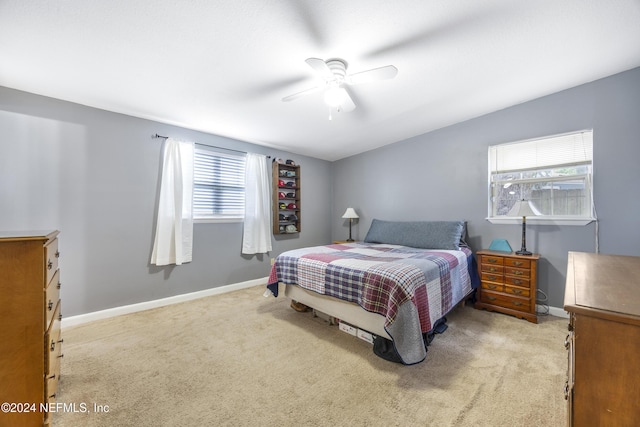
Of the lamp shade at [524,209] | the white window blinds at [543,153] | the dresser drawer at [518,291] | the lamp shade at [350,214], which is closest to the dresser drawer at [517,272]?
the dresser drawer at [518,291]

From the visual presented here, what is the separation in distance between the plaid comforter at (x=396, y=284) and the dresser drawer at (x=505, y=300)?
270 millimetres

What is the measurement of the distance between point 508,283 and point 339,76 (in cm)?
287

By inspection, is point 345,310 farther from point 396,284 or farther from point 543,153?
point 543,153

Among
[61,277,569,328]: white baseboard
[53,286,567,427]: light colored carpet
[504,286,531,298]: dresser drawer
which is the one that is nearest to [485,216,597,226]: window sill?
[504,286,531,298]: dresser drawer

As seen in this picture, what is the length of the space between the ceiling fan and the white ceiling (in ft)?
0.29

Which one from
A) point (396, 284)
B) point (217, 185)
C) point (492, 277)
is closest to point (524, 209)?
point (492, 277)

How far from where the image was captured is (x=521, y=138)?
299 centimetres

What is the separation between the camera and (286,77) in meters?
2.23

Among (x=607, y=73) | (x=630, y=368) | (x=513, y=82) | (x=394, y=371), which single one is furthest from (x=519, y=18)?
(x=394, y=371)

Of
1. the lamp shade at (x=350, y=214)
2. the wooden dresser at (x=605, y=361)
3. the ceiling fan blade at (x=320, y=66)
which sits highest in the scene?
the ceiling fan blade at (x=320, y=66)

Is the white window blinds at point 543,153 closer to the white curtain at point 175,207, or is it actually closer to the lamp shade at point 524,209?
the lamp shade at point 524,209

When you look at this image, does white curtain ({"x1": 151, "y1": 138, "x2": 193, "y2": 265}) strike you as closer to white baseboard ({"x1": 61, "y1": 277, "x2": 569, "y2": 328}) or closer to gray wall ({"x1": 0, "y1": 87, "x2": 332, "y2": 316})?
gray wall ({"x1": 0, "y1": 87, "x2": 332, "y2": 316})

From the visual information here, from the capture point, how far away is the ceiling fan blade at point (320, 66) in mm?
1720

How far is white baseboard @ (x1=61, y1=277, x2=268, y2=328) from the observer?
2.57 meters
